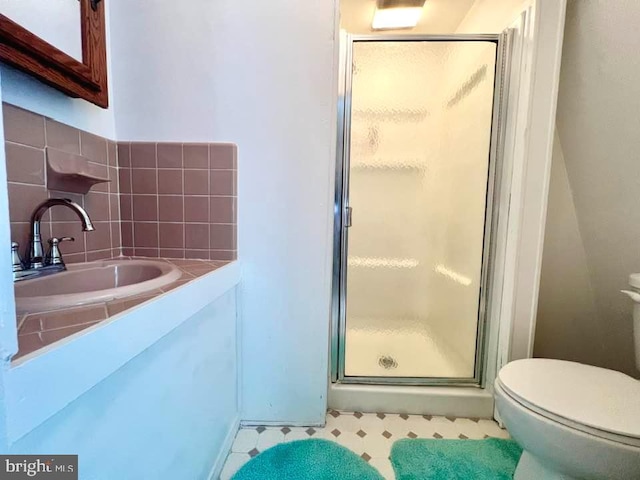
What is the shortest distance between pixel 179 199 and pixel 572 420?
1.42 m

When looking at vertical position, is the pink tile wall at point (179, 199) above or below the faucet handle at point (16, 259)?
above

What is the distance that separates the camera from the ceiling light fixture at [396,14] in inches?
57.2

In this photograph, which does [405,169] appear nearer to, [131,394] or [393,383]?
[393,383]

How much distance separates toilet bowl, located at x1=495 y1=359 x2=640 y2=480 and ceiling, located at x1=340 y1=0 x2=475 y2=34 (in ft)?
5.93

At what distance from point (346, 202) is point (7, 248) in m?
1.08

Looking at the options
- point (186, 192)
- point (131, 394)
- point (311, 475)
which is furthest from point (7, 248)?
point (311, 475)

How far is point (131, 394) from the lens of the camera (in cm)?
52

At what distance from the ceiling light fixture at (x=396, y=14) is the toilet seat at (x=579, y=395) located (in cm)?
179

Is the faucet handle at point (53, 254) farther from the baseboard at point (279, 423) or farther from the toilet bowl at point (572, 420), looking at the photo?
the toilet bowl at point (572, 420)

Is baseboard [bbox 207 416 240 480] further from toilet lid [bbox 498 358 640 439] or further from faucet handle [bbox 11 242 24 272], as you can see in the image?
toilet lid [bbox 498 358 640 439]

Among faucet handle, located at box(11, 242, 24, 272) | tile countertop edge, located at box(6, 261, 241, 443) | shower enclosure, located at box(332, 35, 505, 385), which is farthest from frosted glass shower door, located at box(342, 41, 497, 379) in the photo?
faucet handle, located at box(11, 242, 24, 272)

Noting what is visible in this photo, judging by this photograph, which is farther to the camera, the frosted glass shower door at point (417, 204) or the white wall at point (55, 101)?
the frosted glass shower door at point (417, 204)

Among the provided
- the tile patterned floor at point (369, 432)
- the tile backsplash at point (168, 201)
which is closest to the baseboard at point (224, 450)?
the tile patterned floor at point (369, 432)

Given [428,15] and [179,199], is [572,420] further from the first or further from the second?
[428,15]
